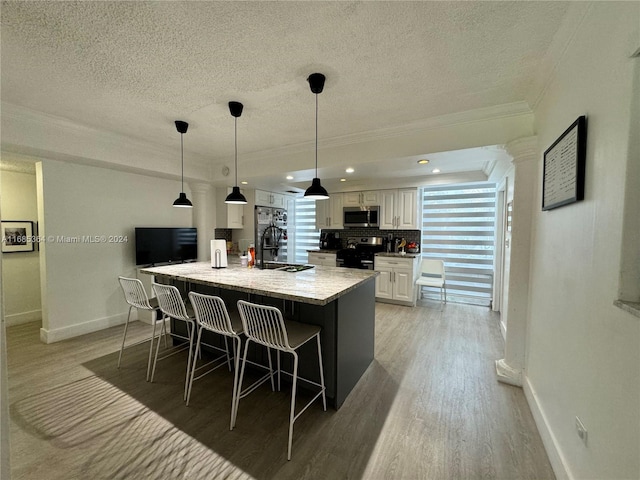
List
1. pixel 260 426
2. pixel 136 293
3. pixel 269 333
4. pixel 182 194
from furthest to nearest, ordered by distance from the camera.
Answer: pixel 182 194, pixel 136 293, pixel 260 426, pixel 269 333

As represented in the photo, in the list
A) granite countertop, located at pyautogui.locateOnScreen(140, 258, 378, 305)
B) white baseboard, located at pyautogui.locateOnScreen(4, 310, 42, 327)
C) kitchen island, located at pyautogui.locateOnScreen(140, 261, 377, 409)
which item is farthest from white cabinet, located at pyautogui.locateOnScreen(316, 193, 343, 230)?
white baseboard, located at pyautogui.locateOnScreen(4, 310, 42, 327)

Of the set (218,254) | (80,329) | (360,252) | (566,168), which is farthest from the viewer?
(360,252)

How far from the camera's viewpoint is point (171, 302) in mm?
2395

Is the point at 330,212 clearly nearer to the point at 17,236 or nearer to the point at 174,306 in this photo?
the point at 174,306

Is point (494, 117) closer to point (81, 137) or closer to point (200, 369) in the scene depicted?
point (200, 369)

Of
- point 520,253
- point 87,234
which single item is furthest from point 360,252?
point 87,234

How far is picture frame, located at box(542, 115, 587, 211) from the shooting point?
140cm

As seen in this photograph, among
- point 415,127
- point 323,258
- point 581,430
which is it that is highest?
point 415,127

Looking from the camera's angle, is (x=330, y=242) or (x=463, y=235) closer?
(x=463, y=235)

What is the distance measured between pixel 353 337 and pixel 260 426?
0.99 m

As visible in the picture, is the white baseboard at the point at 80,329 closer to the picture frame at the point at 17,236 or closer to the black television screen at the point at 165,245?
the black television screen at the point at 165,245

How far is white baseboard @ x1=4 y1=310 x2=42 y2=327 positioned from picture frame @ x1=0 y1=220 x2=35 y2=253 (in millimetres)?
927

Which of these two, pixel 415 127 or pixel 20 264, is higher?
pixel 415 127

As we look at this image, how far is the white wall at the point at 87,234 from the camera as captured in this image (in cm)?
331
